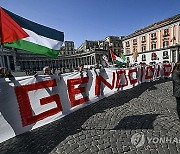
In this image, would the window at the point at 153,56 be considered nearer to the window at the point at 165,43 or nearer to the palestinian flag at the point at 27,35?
the window at the point at 165,43

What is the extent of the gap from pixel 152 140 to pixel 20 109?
3.38m

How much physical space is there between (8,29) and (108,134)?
12.6 ft

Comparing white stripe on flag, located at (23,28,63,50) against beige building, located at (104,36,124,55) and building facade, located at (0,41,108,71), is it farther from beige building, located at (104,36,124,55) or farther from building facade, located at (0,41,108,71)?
beige building, located at (104,36,124,55)

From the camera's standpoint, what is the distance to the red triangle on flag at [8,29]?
3865 millimetres

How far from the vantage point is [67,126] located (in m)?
4.41

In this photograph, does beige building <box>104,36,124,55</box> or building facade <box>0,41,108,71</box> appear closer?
building facade <box>0,41,108,71</box>

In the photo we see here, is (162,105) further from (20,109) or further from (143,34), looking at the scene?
(143,34)

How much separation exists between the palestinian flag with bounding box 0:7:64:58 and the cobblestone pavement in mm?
2385

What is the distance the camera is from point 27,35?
4.18m

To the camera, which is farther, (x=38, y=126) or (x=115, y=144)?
(x=38, y=126)

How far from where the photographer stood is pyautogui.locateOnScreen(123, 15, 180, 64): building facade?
4012 cm

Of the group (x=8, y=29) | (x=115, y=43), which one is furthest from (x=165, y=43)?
(x=115, y=43)

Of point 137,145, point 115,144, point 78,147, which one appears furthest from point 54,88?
point 137,145

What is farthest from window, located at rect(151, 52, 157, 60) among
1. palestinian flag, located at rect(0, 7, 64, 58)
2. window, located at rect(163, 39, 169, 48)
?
palestinian flag, located at rect(0, 7, 64, 58)
